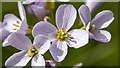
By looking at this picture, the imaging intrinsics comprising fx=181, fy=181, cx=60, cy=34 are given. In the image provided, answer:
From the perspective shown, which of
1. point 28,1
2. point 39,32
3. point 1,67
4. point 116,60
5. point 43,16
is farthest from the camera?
point 116,60

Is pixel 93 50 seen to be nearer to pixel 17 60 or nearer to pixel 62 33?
pixel 62 33

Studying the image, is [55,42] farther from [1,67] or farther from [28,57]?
[1,67]

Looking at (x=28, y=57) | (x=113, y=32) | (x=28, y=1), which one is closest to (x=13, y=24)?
(x=28, y=1)

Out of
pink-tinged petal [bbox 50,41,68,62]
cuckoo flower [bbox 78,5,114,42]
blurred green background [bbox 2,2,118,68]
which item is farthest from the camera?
blurred green background [bbox 2,2,118,68]

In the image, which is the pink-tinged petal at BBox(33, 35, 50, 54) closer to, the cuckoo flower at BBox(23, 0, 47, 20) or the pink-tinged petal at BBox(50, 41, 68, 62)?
the pink-tinged petal at BBox(50, 41, 68, 62)

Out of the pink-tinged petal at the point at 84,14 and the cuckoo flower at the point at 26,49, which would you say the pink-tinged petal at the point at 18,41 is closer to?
the cuckoo flower at the point at 26,49

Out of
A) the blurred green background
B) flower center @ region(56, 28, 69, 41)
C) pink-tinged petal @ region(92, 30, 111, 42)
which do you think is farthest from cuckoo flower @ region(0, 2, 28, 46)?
pink-tinged petal @ region(92, 30, 111, 42)
